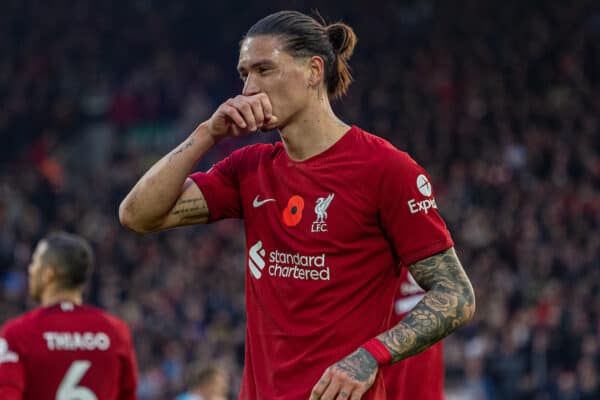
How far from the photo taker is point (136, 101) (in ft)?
74.1

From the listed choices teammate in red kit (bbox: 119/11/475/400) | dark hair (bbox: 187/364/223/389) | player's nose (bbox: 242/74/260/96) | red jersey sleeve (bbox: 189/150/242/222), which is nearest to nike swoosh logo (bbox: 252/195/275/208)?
→ teammate in red kit (bbox: 119/11/475/400)

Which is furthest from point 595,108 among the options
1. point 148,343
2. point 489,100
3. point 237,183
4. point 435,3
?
point 237,183

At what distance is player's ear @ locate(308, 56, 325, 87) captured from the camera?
149 inches

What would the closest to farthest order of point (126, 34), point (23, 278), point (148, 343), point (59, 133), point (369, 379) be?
point (369, 379) < point (148, 343) < point (23, 278) < point (59, 133) < point (126, 34)

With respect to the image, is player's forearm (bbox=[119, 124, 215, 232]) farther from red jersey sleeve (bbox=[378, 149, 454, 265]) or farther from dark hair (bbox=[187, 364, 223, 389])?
dark hair (bbox=[187, 364, 223, 389])

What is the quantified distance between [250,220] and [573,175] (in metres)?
13.5

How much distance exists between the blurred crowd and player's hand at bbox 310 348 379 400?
→ 998 centimetres

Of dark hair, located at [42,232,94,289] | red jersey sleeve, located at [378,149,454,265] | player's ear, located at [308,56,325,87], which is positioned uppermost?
player's ear, located at [308,56,325,87]

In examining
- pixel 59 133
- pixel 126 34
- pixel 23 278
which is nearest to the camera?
pixel 23 278

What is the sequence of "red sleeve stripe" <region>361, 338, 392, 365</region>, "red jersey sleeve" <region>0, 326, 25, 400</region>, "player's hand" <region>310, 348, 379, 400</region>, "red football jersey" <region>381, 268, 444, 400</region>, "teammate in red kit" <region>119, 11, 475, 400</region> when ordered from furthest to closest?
"red football jersey" <region>381, 268, 444, 400</region>
"red jersey sleeve" <region>0, 326, 25, 400</region>
"teammate in red kit" <region>119, 11, 475, 400</region>
"red sleeve stripe" <region>361, 338, 392, 365</region>
"player's hand" <region>310, 348, 379, 400</region>

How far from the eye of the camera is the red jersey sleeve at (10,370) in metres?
4.93

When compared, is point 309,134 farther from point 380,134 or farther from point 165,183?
point 380,134

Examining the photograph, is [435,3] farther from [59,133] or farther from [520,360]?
[520,360]

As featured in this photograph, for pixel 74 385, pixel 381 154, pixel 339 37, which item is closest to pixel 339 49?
pixel 339 37
